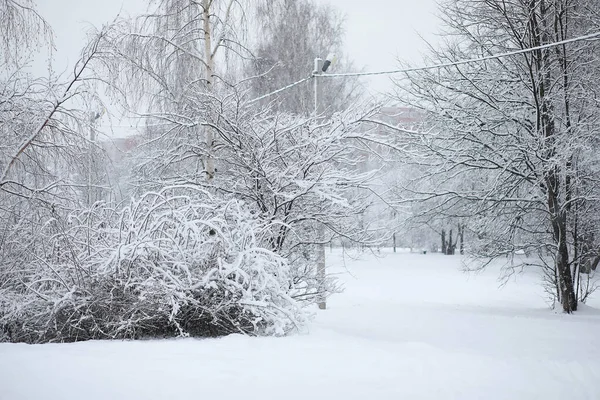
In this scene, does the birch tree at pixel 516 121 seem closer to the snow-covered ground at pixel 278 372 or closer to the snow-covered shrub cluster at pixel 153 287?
the snow-covered shrub cluster at pixel 153 287

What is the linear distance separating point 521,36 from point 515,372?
290 inches

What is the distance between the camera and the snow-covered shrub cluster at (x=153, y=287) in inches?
177

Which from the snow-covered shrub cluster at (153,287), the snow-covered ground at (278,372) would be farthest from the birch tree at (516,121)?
the snow-covered ground at (278,372)

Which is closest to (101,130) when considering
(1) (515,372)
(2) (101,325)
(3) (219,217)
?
(3) (219,217)

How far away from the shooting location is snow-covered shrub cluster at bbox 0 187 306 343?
4.50 metres

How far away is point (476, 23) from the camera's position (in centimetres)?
911

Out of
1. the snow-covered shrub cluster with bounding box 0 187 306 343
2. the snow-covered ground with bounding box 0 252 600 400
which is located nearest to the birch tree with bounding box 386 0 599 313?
the snow-covered shrub cluster with bounding box 0 187 306 343

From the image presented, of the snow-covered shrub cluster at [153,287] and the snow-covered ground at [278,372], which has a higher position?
the snow-covered shrub cluster at [153,287]

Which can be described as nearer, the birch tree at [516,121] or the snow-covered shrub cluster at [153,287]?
the snow-covered shrub cluster at [153,287]

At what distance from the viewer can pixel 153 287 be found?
14.7 ft

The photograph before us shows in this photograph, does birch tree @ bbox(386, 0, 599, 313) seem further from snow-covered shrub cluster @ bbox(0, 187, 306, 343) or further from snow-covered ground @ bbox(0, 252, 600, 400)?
snow-covered ground @ bbox(0, 252, 600, 400)

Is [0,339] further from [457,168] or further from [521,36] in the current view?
[521,36]

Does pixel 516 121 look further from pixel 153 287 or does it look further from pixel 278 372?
pixel 278 372

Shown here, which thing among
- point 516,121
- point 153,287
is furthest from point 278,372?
point 516,121
